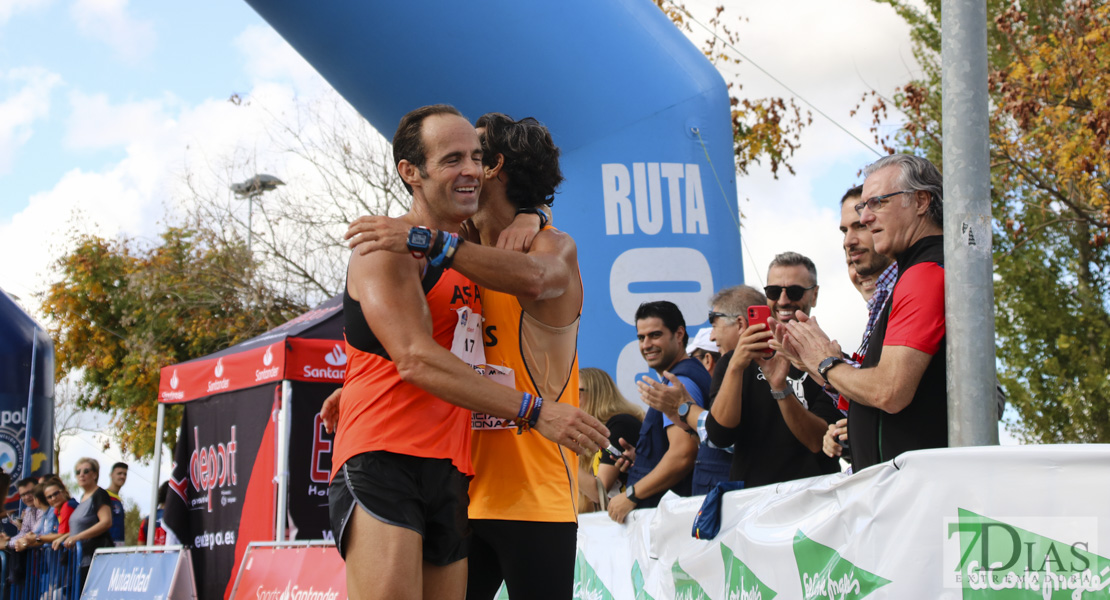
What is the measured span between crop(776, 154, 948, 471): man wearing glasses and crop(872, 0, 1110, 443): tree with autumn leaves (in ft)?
29.7

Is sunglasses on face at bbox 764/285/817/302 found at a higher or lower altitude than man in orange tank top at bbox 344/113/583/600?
higher

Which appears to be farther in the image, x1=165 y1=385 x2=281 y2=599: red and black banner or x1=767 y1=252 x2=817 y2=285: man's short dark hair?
x1=165 y1=385 x2=281 y2=599: red and black banner

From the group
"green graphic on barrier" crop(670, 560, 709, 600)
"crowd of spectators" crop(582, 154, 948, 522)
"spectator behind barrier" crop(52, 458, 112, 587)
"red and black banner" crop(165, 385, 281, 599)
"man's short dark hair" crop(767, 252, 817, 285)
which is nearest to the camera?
"crowd of spectators" crop(582, 154, 948, 522)

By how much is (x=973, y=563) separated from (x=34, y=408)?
12606 millimetres

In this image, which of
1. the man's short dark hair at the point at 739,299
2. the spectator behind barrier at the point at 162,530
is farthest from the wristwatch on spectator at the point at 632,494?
the spectator behind barrier at the point at 162,530

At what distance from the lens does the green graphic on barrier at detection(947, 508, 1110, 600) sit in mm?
2156

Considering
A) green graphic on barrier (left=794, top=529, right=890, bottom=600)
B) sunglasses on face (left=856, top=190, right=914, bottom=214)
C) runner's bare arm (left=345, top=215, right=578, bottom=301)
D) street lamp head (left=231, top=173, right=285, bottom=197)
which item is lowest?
green graphic on barrier (left=794, top=529, right=890, bottom=600)

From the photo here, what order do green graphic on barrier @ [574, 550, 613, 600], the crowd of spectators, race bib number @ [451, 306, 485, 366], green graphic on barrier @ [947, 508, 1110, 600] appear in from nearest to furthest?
1. green graphic on barrier @ [947, 508, 1110, 600]
2. race bib number @ [451, 306, 485, 366]
3. the crowd of spectators
4. green graphic on barrier @ [574, 550, 613, 600]

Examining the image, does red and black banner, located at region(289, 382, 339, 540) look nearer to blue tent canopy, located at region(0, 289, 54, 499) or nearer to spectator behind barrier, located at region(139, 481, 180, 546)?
spectator behind barrier, located at region(139, 481, 180, 546)

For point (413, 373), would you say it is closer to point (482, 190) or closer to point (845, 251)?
point (482, 190)

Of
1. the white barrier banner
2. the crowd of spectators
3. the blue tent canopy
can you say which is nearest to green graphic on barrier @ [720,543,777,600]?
the white barrier banner

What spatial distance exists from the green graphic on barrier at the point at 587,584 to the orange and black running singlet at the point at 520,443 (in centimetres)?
210

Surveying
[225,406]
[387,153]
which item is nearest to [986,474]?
[225,406]

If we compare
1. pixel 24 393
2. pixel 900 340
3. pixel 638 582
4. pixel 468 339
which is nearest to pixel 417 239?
pixel 468 339
